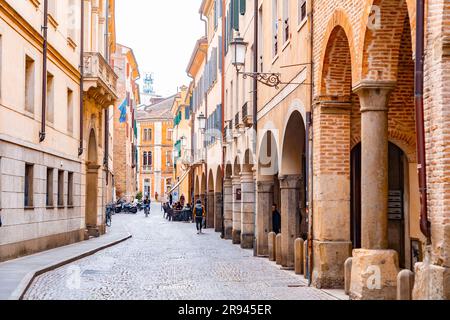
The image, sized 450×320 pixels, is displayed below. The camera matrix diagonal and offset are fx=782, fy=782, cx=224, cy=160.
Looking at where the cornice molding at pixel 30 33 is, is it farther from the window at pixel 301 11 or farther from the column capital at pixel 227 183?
the column capital at pixel 227 183

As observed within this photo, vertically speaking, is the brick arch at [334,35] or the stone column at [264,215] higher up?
the brick arch at [334,35]

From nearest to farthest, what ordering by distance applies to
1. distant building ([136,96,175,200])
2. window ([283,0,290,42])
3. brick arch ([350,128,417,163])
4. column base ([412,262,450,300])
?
column base ([412,262,450,300]) → brick arch ([350,128,417,163]) → window ([283,0,290,42]) → distant building ([136,96,175,200])

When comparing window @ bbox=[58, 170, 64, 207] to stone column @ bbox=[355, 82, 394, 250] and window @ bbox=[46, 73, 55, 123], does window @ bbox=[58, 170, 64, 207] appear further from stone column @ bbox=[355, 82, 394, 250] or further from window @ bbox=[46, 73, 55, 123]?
stone column @ bbox=[355, 82, 394, 250]

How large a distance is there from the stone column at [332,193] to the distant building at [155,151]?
312 ft

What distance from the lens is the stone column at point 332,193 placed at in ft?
46.3

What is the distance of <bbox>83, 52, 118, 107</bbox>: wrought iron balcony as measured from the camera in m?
28.2

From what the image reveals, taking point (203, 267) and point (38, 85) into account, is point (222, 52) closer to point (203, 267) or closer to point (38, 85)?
point (38, 85)

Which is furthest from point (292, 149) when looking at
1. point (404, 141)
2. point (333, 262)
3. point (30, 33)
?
point (30, 33)

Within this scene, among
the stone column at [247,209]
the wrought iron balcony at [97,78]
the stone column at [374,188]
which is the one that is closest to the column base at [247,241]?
the stone column at [247,209]

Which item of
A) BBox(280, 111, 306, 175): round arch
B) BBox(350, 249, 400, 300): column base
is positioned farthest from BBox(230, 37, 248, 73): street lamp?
BBox(350, 249, 400, 300): column base

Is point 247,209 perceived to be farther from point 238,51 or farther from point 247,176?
point 238,51

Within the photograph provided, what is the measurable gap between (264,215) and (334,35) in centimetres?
951

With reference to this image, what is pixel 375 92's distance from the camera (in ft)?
37.7

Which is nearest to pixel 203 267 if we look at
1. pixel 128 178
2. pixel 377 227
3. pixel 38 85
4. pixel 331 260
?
pixel 331 260
